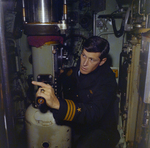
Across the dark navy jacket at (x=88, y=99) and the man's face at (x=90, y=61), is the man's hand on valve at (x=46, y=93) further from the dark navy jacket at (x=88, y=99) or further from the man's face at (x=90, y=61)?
the man's face at (x=90, y=61)

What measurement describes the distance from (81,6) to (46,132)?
8.90 ft

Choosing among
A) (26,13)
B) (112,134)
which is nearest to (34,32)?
(26,13)

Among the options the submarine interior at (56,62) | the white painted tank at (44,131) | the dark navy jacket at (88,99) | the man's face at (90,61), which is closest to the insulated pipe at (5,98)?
the submarine interior at (56,62)

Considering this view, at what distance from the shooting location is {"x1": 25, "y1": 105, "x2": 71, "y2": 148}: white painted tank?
5.31 ft

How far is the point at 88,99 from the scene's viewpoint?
188 centimetres

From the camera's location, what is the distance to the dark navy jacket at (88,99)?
1.43 meters

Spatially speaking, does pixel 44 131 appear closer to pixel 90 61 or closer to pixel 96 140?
pixel 96 140

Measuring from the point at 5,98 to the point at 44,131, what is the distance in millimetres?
990

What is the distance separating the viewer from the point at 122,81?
104 inches

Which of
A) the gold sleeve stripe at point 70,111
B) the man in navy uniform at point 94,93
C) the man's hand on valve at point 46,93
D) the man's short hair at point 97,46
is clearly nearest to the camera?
the man's hand on valve at point 46,93

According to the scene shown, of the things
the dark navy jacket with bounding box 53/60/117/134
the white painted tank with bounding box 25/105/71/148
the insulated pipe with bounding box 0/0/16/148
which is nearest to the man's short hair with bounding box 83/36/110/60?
the dark navy jacket with bounding box 53/60/117/134

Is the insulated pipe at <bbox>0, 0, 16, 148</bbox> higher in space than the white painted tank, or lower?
higher

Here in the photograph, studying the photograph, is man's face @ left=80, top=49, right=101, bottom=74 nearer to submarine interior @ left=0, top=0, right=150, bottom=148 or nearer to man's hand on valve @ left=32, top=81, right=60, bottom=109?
submarine interior @ left=0, top=0, right=150, bottom=148

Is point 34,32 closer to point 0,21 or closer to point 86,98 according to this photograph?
point 0,21
